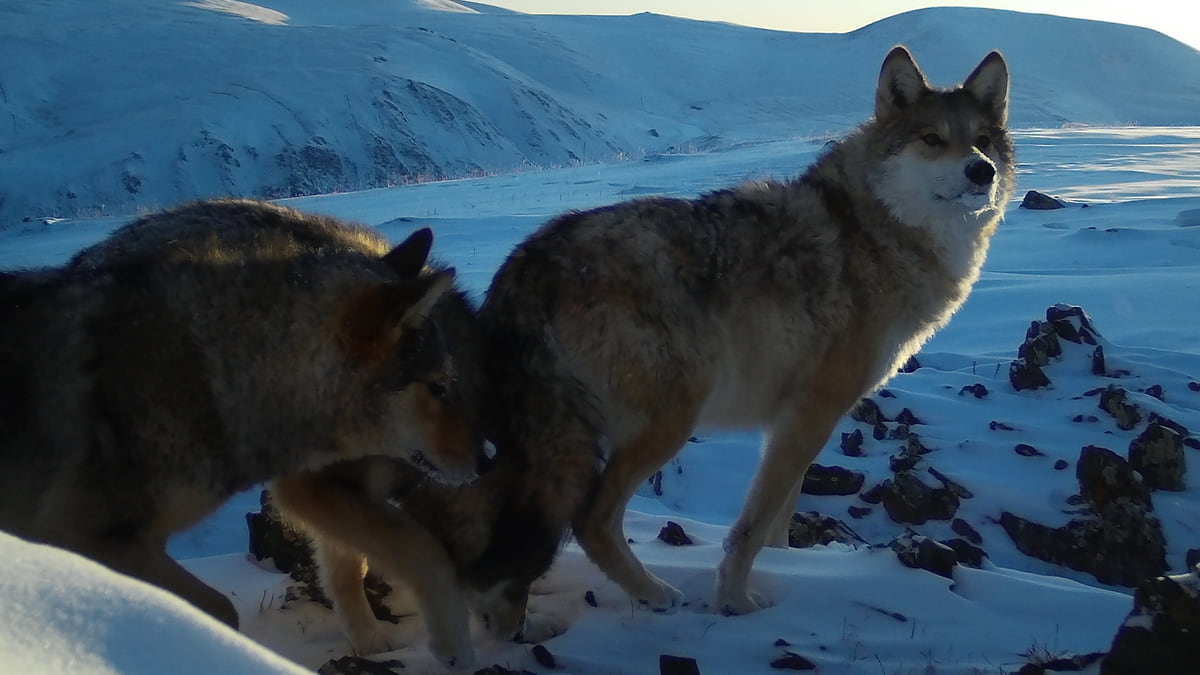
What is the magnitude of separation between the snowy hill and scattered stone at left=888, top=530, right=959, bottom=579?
24.6 m

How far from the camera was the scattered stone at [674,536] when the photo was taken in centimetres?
531

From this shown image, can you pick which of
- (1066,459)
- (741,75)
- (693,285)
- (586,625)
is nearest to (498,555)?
(586,625)

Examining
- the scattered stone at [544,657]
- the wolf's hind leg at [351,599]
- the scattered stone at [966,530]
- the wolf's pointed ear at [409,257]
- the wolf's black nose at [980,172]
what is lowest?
the wolf's hind leg at [351,599]

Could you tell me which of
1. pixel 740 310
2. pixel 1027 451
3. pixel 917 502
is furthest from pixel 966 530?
pixel 740 310

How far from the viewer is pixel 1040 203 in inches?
555

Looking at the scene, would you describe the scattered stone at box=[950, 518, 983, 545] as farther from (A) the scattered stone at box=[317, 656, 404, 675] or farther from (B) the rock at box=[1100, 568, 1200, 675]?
(A) the scattered stone at box=[317, 656, 404, 675]

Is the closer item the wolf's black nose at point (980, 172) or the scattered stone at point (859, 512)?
the wolf's black nose at point (980, 172)

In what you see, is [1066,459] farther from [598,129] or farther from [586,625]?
[598,129]

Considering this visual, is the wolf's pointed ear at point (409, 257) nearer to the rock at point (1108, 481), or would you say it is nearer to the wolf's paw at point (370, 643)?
the wolf's paw at point (370, 643)

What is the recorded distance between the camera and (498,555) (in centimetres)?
390

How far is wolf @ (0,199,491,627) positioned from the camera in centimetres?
323

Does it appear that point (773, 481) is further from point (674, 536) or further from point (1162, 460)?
point (1162, 460)

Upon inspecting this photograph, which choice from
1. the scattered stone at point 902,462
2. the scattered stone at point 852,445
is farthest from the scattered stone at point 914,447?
the scattered stone at point 852,445

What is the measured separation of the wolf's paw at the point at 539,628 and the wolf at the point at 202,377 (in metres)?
0.85
